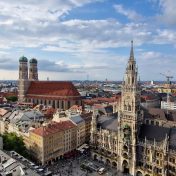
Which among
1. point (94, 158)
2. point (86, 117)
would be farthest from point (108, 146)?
point (86, 117)

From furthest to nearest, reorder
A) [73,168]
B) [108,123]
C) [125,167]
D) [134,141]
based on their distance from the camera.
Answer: [108,123] → [73,168] → [125,167] → [134,141]

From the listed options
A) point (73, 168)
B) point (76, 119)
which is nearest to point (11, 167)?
point (73, 168)

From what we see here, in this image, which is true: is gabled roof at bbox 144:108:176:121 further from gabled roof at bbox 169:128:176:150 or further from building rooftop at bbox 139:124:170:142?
gabled roof at bbox 169:128:176:150

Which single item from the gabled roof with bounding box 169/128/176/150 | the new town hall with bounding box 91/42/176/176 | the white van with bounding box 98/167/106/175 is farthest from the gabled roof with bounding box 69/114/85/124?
the gabled roof with bounding box 169/128/176/150

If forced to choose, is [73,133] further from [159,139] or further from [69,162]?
[159,139]

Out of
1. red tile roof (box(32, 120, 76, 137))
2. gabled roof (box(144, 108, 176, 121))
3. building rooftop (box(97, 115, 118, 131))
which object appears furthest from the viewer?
gabled roof (box(144, 108, 176, 121))

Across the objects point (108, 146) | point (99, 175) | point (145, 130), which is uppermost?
point (145, 130)

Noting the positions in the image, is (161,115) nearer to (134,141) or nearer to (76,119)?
(76,119)
